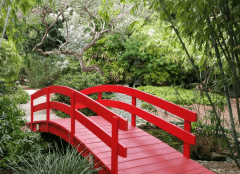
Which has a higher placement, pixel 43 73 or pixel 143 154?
pixel 43 73

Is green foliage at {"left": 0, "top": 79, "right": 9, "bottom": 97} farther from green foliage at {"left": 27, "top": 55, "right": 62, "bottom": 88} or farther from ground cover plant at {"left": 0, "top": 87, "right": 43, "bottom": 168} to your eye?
ground cover plant at {"left": 0, "top": 87, "right": 43, "bottom": 168}

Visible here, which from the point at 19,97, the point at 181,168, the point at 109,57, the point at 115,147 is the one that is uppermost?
the point at 109,57

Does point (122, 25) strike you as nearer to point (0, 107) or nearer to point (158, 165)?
point (0, 107)

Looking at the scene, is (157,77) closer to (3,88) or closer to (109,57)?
(109,57)

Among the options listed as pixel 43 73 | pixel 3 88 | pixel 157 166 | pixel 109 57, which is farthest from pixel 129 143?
pixel 43 73

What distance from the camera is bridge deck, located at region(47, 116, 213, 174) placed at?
2.85m

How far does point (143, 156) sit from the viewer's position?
3.21 metres

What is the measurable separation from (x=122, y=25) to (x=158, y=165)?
9.03 m

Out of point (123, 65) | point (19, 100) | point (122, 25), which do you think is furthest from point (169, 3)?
point (123, 65)

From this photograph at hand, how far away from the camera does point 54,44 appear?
63.9 ft

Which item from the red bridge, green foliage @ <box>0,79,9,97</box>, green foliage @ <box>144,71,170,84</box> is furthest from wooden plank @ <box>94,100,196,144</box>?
green foliage @ <box>144,71,170,84</box>

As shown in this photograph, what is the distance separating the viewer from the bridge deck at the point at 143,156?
2852 mm

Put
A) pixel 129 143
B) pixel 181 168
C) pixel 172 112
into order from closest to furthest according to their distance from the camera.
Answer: pixel 181 168 → pixel 172 112 → pixel 129 143

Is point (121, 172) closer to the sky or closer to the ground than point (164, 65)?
closer to the ground
